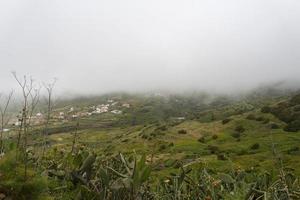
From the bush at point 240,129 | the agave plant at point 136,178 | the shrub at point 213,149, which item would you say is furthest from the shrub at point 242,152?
the agave plant at point 136,178

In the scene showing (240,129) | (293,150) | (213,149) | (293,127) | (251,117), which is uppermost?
(251,117)

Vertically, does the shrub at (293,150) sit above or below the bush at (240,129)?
above

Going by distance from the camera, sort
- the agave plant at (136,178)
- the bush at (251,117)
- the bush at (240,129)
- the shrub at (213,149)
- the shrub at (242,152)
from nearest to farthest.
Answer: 1. the agave plant at (136,178)
2. the shrub at (242,152)
3. the shrub at (213,149)
4. the bush at (240,129)
5. the bush at (251,117)

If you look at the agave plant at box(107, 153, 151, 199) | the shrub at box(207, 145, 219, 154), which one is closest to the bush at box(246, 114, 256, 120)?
the shrub at box(207, 145, 219, 154)

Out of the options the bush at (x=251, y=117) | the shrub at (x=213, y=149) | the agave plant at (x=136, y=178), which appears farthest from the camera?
the bush at (x=251, y=117)

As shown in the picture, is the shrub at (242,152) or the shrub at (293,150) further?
the shrub at (242,152)

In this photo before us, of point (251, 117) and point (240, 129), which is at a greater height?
point (251, 117)

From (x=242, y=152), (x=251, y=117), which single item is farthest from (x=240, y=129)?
(x=242, y=152)

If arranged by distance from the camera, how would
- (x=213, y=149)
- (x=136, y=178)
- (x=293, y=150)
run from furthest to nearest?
(x=213, y=149)
(x=293, y=150)
(x=136, y=178)

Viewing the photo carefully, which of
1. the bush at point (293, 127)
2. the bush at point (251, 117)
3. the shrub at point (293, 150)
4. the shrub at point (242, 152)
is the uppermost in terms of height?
the bush at point (251, 117)

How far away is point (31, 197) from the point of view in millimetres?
4309

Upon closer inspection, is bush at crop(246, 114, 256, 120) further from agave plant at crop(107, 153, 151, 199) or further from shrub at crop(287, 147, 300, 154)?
agave plant at crop(107, 153, 151, 199)

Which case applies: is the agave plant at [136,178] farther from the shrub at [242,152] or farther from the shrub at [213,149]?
the shrub at [213,149]

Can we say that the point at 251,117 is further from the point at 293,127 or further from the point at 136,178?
the point at 136,178
